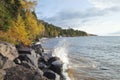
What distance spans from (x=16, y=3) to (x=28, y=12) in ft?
24.6

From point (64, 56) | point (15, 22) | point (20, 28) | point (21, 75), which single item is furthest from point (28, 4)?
point (21, 75)

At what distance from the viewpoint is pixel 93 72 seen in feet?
116

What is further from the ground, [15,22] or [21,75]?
[15,22]

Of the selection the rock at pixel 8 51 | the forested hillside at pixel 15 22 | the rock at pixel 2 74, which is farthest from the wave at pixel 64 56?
the rock at pixel 2 74

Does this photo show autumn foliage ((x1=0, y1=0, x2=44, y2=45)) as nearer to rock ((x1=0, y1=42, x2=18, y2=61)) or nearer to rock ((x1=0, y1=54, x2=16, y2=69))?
rock ((x1=0, y1=42, x2=18, y2=61))

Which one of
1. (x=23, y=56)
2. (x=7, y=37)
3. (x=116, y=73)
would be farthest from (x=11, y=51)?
(x=116, y=73)

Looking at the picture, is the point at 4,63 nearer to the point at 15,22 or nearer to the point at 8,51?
the point at 8,51

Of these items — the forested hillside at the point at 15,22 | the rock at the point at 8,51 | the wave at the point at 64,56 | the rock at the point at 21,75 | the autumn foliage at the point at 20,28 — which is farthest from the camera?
the autumn foliage at the point at 20,28

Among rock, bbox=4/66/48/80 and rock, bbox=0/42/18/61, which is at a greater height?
rock, bbox=0/42/18/61

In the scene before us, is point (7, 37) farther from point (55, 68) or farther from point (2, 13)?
point (55, 68)

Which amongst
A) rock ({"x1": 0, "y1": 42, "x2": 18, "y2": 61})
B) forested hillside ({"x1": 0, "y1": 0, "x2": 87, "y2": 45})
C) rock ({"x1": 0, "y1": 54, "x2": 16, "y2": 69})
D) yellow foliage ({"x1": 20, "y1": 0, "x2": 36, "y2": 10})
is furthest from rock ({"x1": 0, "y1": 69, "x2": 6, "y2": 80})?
yellow foliage ({"x1": 20, "y1": 0, "x2": 36, "y2": 10})

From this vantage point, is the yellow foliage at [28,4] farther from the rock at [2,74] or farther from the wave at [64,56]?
the rock at [2,74]

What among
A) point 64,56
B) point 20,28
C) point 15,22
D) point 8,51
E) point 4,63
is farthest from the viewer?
point 64,56

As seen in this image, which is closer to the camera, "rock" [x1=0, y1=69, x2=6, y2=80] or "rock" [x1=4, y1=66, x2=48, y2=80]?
"rock" [x1=0, y1=69, x2=6, y2=80]
